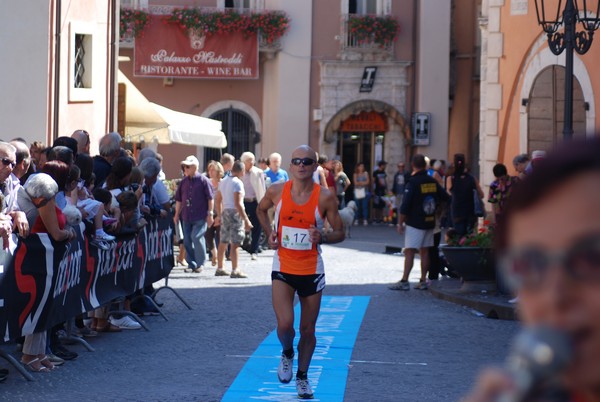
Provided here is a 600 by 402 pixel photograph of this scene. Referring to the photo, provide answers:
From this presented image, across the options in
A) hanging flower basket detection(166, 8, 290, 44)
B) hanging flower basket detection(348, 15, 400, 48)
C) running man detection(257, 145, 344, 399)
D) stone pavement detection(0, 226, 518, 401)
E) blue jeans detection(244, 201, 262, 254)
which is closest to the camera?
running man detection(257, 145, 344, 399)

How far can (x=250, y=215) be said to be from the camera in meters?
21.8

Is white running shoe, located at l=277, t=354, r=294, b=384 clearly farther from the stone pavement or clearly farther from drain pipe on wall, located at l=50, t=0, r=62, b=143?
drain pipe on wall, located at l=50, t=0, r=62, b=143

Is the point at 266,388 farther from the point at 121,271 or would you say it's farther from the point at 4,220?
the point at 121,271

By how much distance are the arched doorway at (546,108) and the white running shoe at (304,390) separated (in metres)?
12.9

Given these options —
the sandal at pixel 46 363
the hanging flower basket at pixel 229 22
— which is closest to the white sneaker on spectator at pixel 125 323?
the sandal at pixel 46 363

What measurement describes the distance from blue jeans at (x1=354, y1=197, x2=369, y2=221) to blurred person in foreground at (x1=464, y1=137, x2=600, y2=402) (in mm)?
36180

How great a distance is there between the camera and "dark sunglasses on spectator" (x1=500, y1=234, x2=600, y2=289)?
1.39 metres

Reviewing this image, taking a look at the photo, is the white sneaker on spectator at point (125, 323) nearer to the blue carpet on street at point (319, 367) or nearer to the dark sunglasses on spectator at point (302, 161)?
the blue carpet on street at point (319, 367)

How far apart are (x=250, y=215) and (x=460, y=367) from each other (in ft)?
38.2

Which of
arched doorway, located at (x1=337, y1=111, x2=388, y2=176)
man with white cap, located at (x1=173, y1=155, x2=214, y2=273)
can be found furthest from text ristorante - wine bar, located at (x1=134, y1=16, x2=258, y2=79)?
man with white cap, located at (x1=173, y1=155, x2=214, y2=273)

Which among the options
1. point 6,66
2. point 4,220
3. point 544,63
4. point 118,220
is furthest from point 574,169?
point 544,63

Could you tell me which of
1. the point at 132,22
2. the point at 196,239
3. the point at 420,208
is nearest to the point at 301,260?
the point at 420,208

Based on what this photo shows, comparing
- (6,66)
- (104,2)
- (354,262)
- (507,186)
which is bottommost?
(354,262)

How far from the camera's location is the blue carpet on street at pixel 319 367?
891 cm
